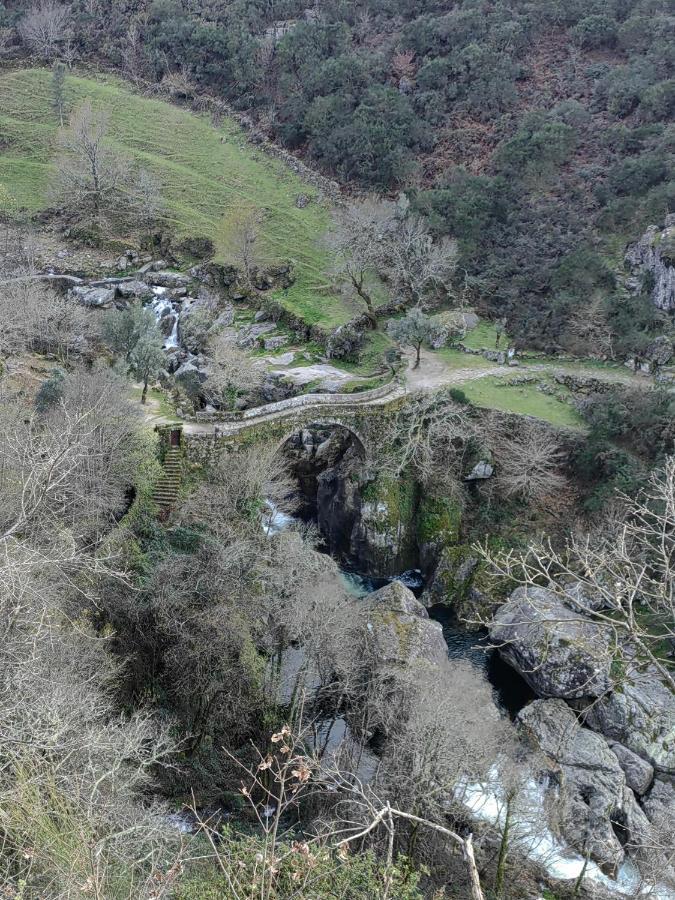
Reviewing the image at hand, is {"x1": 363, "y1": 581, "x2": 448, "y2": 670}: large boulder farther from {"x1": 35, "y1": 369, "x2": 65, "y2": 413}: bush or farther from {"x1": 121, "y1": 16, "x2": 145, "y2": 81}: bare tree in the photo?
{"x1": 121, "y1": 16, "x2": 145, "y2": 81}: bare tree

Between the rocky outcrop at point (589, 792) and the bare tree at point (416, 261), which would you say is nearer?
the rocky outcrop at point (589, 792)

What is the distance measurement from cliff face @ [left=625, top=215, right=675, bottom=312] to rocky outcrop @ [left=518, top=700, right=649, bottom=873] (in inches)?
1065

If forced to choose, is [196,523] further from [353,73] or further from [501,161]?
[353,73]

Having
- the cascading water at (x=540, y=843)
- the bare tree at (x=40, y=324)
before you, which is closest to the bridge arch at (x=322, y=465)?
the bare tree at (x=40, y=324)

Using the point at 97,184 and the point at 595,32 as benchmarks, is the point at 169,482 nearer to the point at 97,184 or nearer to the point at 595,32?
the point at 97,184

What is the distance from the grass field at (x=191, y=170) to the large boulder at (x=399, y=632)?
23.9 m

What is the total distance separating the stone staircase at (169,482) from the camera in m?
28.6

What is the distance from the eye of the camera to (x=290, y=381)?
38.2 metres

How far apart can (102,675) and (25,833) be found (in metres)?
8.79

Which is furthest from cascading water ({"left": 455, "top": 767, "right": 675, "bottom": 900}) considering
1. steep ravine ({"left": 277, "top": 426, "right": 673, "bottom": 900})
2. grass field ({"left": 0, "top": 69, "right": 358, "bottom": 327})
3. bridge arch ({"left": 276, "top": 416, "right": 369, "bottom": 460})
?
grass field ({"left": 0, "top": 69, "right": 358, "bottom": 327})

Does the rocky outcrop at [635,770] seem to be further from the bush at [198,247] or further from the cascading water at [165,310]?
the bush at [198,247]

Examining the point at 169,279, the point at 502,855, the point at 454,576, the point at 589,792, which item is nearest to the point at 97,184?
the point at 169,279

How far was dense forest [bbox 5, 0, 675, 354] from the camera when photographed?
45.4 meters

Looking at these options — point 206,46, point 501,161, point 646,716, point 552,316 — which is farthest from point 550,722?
point 206,46
